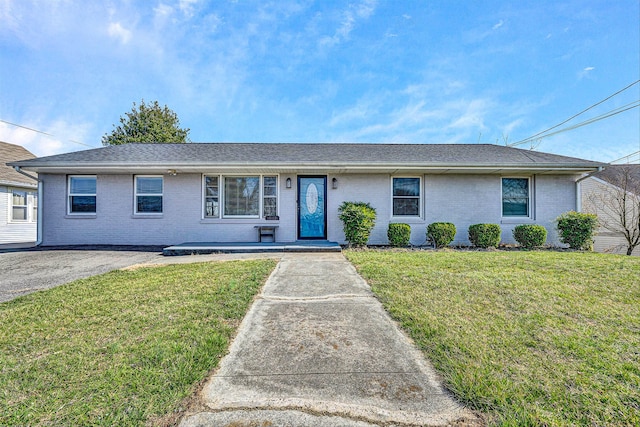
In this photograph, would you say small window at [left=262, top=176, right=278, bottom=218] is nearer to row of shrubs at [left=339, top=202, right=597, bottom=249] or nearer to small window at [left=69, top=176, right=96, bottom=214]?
row of shrubs at [left=339, top=202, right=597, bottom=249]

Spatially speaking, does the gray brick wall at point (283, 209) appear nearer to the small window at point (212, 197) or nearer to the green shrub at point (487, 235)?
the small window at point (212, 197)

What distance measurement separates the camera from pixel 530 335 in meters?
2.73

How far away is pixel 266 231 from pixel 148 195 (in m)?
4.16

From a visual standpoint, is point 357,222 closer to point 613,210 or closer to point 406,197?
point 406,197

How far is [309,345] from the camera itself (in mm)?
2568

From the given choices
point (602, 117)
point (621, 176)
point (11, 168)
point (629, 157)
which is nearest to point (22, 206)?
point (11, 168)

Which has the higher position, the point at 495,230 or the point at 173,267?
the point at 495,230

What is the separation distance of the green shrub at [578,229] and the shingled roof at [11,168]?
21035 millimetres

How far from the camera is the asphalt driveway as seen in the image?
4.81 metres

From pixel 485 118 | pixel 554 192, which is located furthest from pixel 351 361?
pixel 485 118

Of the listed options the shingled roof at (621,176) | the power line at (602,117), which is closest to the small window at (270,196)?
the shingled roof at (621,176)

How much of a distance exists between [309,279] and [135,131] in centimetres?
3103

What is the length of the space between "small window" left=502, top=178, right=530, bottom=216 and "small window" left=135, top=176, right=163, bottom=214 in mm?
11754

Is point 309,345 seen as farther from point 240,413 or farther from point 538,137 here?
point 538,137
